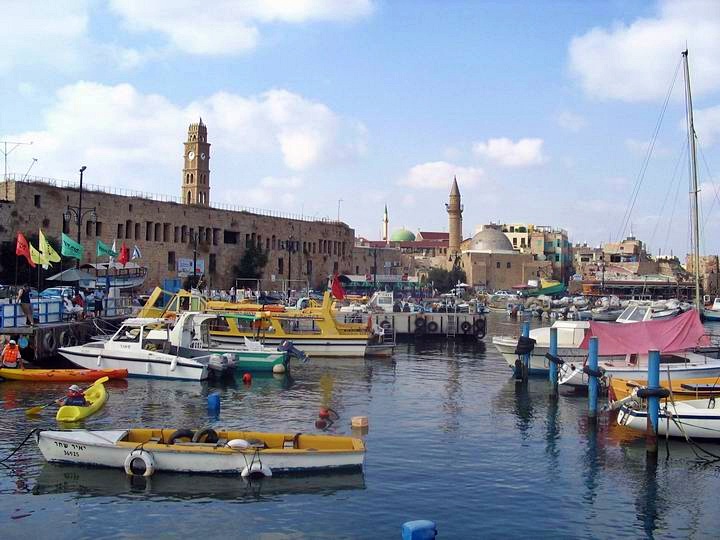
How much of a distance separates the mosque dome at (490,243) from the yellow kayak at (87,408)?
328 feet

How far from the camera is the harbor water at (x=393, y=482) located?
1287cm

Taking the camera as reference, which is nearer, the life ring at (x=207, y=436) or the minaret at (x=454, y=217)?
the life ring at (x=207, y=436)

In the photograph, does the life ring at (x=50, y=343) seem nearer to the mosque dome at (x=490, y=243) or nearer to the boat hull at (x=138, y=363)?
the boat hull at (x=138, y=363)

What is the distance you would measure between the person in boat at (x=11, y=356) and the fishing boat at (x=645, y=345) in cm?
1857

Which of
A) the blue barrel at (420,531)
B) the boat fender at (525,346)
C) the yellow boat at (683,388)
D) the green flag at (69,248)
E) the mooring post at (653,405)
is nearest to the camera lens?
the blue barrel at (420,531)

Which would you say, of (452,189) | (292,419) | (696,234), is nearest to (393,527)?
(292,419)

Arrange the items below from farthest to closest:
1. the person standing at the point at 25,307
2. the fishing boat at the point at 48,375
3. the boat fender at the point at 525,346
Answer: the person standing at the point at 25,307, the boat fender at the point at 525,346, the fishing boat at the point at 48,375

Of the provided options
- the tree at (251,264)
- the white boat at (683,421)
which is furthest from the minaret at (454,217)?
the white boat at (683,421)

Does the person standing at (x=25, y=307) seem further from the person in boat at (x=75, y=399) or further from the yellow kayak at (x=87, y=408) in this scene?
the person in boat at (x=75, y=399)

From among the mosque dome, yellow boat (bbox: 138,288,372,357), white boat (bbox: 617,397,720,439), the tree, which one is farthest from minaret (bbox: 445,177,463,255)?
white boat (bbox: 617,397,720,439)

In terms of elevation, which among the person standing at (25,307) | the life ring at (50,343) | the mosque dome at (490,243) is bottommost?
the life ring at (50,343)

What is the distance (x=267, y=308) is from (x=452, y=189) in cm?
9073

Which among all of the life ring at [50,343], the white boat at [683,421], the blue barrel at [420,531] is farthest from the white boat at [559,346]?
the blue barrel at [420,531]

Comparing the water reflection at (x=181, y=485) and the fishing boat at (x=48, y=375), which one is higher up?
the fishing boat at (x=48, y=375)
